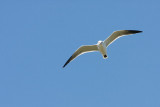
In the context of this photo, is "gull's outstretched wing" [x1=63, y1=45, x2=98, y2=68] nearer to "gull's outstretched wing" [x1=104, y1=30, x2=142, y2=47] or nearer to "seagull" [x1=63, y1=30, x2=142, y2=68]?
"seagull" [x1=63, y1=30, x2=142, y2=68]

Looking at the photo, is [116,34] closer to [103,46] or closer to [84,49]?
[103,46]

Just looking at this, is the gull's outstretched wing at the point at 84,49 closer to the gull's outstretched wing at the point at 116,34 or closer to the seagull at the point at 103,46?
the seagull at the point at 103,46

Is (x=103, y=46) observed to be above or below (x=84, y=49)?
below

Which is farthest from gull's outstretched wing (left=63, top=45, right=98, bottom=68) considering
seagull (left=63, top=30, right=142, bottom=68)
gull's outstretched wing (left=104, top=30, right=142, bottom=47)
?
gull's outstretched wing (left=104, top=30, right=142, bottom=47)

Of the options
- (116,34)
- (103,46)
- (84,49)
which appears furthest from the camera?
(84,49)

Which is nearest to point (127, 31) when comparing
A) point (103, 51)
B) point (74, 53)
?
point (103, 51)

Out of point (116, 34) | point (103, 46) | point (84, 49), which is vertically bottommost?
point (103, 46)

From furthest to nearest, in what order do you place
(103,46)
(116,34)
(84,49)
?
1. (84,49)
2. (116,34)
3. (103,46)

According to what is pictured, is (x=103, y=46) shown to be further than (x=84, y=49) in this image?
No

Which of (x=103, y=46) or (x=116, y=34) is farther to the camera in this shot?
(x=116, y=34)

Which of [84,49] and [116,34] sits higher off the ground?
[116,34]

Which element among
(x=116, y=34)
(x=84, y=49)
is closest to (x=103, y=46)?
(x=116, y=34)

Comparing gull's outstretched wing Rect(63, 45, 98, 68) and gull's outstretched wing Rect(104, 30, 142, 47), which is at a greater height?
gull's outstretched wing Rect(104, 30, 142, 47)

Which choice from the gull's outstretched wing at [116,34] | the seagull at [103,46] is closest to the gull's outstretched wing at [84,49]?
the seagull at [103,46]
